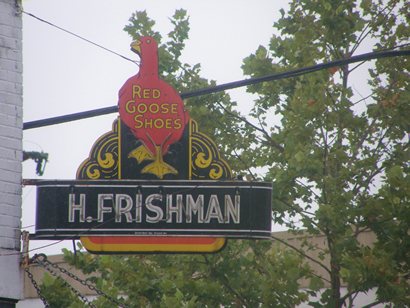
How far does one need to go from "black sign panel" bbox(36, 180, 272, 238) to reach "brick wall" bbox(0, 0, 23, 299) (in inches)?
17.4

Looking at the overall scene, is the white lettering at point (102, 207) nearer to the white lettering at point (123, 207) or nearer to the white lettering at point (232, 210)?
the white lettering at point (123, 207)

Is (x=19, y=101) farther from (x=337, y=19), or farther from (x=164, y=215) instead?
(x=337, y=19)

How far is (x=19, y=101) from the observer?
11.9 meters

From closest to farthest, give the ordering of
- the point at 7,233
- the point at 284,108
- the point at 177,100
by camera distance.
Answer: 1. the point at 7,233
2. the point at 177,100
3. the point at 284,108

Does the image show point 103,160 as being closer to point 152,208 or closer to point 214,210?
point 152,208

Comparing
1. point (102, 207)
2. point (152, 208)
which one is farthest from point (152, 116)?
point (102, 207)

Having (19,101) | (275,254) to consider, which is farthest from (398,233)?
(19,101)

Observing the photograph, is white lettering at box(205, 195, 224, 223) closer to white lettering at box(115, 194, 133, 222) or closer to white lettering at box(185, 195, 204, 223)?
white lettering at box(185, 195, 204, 223)

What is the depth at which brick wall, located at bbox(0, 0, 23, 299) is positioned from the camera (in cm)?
1157

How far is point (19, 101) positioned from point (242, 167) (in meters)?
6.79

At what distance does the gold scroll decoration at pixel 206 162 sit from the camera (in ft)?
40.3

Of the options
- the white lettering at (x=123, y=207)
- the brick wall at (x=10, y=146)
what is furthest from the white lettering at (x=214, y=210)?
the brick wall at (x=10, y=146)

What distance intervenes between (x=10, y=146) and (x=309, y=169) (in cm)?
596

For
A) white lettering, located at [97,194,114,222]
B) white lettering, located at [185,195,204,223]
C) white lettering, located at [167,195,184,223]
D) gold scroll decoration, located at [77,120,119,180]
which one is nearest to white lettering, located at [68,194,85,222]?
white lettering, located at [97,194,114,222]
